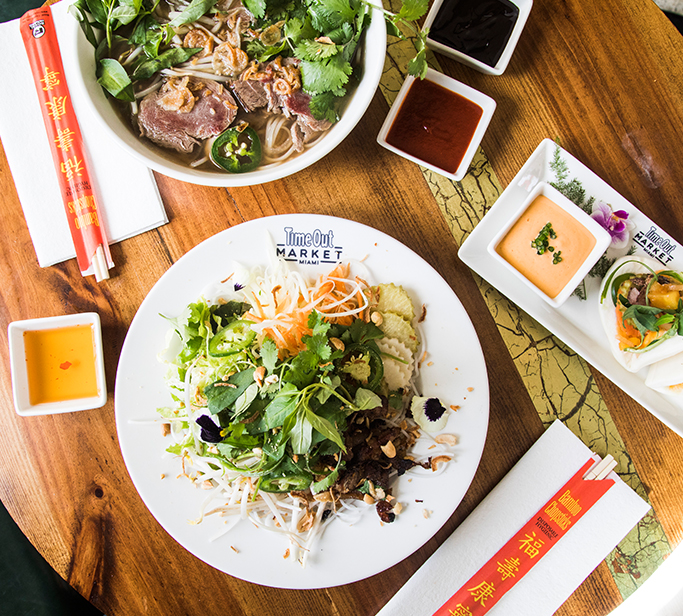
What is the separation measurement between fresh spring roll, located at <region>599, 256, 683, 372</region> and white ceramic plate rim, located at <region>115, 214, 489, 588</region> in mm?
586

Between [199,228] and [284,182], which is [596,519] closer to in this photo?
[284,182]

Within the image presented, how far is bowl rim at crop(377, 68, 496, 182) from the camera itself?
5.70 feet

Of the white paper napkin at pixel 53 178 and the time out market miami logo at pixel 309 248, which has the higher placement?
the time out market miami logo at pixel 309 248

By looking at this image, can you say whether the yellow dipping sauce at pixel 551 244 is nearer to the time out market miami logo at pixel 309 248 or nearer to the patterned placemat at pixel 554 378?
the patterned placemat at pixel 554 378

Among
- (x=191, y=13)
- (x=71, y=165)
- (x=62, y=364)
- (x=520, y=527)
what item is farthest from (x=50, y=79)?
(x=520, y=527)

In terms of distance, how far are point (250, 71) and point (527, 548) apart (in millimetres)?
2039

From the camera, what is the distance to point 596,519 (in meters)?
1.82

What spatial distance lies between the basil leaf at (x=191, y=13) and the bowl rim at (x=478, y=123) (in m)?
0.72

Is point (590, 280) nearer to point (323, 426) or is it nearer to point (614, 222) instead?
point (614, 222)

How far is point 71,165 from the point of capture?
1.80 m

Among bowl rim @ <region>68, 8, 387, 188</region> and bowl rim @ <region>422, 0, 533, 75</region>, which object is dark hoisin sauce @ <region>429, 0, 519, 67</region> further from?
bowl rim @ <region>68, 8, 387, 188</region>

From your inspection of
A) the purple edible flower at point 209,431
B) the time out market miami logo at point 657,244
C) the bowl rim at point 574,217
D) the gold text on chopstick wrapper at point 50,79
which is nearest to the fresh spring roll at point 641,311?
the time out market miami logo at point 657,244

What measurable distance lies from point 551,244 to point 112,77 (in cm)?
162

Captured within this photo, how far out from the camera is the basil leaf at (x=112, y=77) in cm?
146
